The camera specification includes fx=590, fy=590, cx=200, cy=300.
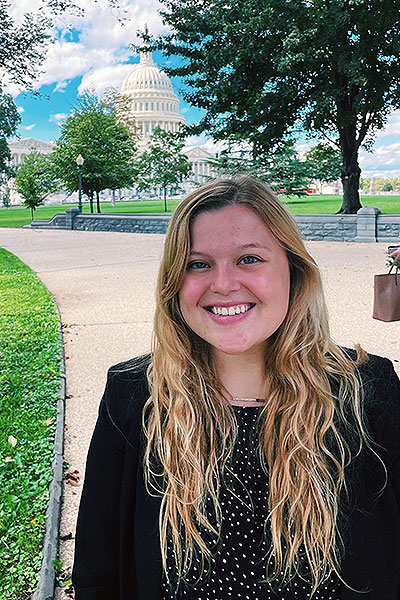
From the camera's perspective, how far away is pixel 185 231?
1.56 metres

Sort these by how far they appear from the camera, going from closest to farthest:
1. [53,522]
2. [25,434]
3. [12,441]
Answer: [53,522], [12,441], [25,434]

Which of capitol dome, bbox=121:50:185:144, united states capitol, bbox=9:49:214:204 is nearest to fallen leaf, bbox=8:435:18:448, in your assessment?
united states capitol, bbox=9:49:214:204

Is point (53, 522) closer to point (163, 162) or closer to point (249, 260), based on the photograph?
point (249, 260)

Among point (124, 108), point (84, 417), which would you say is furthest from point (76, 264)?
point (124, 108)

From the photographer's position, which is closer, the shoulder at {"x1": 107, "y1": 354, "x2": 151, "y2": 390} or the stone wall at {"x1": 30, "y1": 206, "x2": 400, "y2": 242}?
the shoulder at {"x1": 107, "y1": 354, "x2": 151, "y2": 390}

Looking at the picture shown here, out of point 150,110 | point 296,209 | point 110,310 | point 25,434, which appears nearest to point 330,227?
point 110,310

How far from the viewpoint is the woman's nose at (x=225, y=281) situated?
1519 millimetres

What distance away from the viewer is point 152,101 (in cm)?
10800

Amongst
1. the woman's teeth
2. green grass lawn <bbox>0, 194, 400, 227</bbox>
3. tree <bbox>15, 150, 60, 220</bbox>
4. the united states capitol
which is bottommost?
the woman's teeth

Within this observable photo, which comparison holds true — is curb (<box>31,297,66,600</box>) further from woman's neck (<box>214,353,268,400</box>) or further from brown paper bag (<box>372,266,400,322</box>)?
brown paper bag (<box>372,266,400,322</box>)

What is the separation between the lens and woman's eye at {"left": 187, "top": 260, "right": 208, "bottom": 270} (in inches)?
62.0

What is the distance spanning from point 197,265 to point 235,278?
4.6 inches

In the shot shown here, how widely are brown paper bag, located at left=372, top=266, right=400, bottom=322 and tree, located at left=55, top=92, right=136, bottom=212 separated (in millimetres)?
34712

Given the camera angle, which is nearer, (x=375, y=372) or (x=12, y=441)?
(x=375, y=372)
